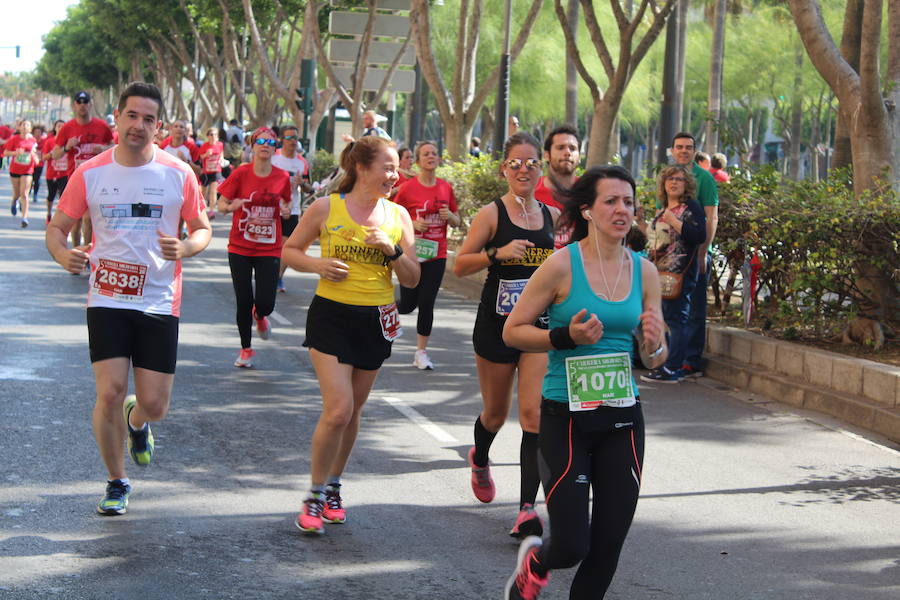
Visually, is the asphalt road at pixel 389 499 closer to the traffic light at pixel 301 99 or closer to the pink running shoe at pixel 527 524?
the pink running shoe at pixel 527 524

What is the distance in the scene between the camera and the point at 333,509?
239 inches

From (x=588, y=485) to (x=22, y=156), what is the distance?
2043 cm

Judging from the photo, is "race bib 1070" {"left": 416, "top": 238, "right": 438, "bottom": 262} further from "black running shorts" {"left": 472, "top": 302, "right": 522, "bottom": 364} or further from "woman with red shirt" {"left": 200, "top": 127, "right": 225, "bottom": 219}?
"woman with red shirt" {"left": 200, "top": 127, "right": 225, "bottom": 219}

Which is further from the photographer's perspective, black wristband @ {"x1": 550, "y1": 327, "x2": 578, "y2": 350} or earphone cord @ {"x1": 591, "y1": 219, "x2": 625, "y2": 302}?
earphone cord @ {"x1": 591, "y1": 219, "x2": 625, "y2": 302}

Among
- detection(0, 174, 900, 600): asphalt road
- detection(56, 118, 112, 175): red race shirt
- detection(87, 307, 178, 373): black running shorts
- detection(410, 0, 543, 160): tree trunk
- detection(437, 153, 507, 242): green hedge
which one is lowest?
detection(0, 174, 900, 600): asphalt road

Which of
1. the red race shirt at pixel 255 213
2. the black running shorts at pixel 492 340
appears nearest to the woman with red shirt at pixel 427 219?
the red race shirt at pixel 255 213

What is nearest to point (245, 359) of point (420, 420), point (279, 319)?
point (420, 420)

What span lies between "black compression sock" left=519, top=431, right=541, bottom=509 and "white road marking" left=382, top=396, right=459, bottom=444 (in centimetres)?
227

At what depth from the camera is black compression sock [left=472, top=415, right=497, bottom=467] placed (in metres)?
6.48

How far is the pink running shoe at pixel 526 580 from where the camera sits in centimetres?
457

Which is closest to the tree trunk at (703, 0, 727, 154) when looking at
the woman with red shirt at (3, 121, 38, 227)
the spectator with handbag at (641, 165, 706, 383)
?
the woman with red shirt at (3, 121, 38, 227)

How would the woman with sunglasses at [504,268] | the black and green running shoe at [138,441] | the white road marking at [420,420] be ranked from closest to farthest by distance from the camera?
the woman with sunglasses at [504,268], the black and green running shoe at [138,441], the white road marking at [420,420]

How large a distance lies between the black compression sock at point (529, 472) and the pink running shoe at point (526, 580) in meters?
1.14

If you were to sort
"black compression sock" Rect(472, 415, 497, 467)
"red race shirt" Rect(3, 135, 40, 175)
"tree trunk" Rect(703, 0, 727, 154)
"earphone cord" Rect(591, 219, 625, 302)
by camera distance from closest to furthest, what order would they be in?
1. "earphone cord" Rect(591, 219, 625, 302)
2. "black compression sock" Rect(472, 415, 497, 467)
3. "red race shirt" Rect(3, 135, 40, 175)
4. "tree trunk" Rect(703, 0, 727, 154)
